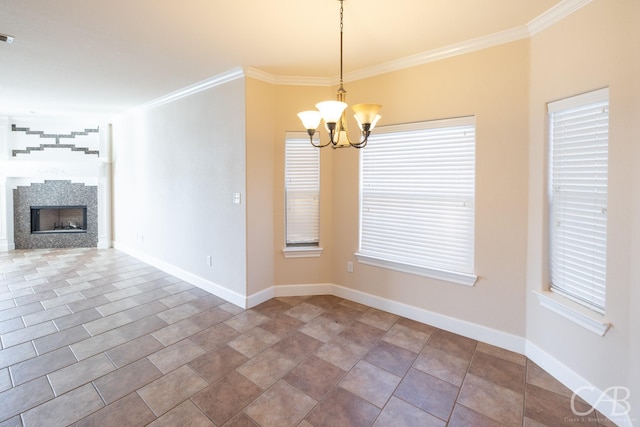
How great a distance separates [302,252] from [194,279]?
5.41 feet

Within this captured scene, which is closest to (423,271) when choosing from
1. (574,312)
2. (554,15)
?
(574,312)

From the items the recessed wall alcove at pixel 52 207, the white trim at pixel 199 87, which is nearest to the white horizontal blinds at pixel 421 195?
the white trim at pixel 199 87

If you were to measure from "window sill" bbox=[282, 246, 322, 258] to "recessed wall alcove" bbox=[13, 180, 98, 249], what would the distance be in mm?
5039

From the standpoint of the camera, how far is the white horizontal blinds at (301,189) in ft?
11.9

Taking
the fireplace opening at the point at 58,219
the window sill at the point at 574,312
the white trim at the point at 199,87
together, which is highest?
the white trim at the point at 199,87

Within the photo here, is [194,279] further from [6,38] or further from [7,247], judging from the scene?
[7,247]

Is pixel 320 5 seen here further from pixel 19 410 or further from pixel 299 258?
pixel 19 410

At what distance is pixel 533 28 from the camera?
231cm

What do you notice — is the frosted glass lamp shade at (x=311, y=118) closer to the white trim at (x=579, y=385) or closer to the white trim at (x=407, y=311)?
the white trim at (x=407, y=311)

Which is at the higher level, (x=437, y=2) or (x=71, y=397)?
(x=437, y=2)

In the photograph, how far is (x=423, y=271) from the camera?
3002 millimetres

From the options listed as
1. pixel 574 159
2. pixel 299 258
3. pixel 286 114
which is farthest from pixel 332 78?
pixel 574 159

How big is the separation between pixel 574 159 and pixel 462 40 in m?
1.38

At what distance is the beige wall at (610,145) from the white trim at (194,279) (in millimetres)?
2991
